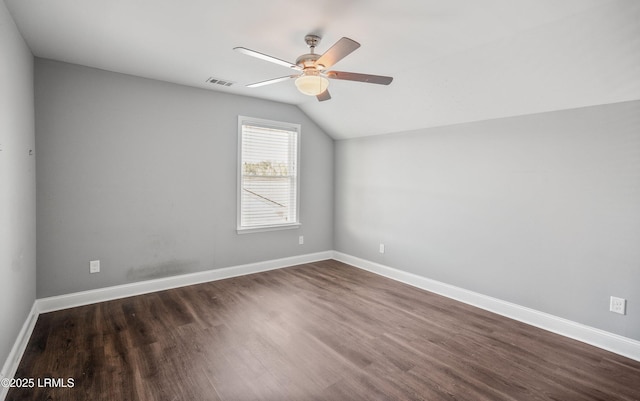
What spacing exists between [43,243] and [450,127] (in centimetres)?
459

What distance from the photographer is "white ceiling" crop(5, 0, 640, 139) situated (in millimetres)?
2133

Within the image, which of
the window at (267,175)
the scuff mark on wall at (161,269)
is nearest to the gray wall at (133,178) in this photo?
the scuff mark on wall at (161,269)

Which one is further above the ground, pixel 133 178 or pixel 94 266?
pixel 133 178

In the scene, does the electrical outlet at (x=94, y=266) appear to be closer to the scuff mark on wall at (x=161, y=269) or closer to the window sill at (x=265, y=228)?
the scuff mark on wall at (x=161, y=269)

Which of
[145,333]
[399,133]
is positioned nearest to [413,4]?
[399,133]

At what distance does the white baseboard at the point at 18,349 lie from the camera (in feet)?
6.57

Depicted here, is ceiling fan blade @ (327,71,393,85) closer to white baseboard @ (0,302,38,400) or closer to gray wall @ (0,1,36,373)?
gray wall @ (0,1,36,373)

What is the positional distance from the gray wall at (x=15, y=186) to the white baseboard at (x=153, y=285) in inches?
11.4

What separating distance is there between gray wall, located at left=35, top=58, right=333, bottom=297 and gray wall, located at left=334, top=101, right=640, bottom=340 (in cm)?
208

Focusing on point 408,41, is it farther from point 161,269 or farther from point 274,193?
point 161,269

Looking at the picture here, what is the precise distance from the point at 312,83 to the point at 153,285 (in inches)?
120

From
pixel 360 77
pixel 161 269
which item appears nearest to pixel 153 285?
pixel 161 269

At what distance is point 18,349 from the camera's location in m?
2.33

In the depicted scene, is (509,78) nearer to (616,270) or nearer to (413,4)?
(413,4)
